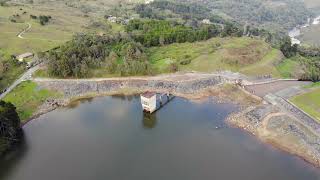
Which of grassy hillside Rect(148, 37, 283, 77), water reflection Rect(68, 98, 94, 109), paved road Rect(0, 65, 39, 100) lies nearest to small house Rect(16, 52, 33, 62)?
paved road Rect(0, 65, 39, 100)

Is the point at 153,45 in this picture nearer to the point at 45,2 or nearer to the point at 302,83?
the point at 302,83

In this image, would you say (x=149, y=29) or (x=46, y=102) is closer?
(x=46, y=102)

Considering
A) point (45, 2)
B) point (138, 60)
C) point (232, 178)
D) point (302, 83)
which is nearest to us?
point (232, 178)

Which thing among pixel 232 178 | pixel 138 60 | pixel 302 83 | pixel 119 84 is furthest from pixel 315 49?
pixel 232 178

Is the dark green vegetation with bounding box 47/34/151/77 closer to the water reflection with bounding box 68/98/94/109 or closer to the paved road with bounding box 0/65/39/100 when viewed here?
the paved road with bounding box 0/65/39/100

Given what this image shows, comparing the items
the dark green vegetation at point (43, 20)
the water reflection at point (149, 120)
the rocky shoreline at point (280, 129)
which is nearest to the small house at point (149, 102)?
the water reflection at point (149, 120)
